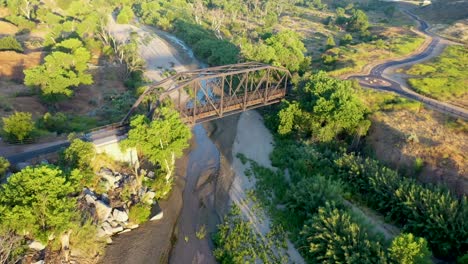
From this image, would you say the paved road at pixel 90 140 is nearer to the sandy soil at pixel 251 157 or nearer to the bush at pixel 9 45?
the sandy soil at pixel 251 157

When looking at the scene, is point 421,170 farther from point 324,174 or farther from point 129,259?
point 129,259

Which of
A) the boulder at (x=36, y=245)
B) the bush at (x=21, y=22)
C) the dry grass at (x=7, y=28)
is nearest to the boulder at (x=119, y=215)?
the boulder at (x=36, y=245)

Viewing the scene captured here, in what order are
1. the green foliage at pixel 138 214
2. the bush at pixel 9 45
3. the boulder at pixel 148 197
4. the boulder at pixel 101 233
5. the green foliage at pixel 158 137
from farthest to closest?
the bush at pixel 9 45
the boulder at pixel 148 197
the green foliage at pixel 158 137
the green foliage at pixel 138 214
the boulder at pixel 101 233

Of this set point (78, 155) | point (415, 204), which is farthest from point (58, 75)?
point (415, 204)

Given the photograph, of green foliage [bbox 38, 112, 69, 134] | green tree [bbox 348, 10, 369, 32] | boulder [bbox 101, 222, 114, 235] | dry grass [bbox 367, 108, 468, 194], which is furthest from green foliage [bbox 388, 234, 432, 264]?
green tree [bbox 348, 10, 369, 32]

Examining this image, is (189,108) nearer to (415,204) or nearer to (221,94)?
(221,94)

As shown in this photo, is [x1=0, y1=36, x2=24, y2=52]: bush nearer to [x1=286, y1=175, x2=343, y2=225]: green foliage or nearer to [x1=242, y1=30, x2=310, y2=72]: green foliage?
[x1=242, y1=30, x2=310, y2=72]: green foliage

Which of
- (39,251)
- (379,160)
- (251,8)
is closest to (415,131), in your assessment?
(379,160)
